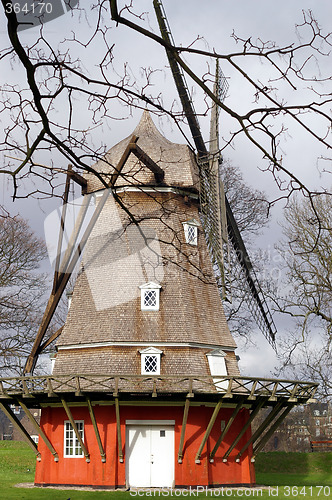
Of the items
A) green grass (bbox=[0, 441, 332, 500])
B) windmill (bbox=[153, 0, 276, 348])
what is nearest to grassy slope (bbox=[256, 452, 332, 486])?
green grass (bbox=[0, 441, 332, 500])

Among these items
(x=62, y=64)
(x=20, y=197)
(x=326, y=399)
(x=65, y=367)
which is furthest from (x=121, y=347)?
(x=62, y=64)

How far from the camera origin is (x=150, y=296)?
17391mm

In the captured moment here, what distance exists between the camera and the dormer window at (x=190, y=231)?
60.4ft

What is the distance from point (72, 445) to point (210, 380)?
12.8 ft

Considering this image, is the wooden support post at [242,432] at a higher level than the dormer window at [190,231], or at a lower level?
lower

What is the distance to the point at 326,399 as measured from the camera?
2209cm

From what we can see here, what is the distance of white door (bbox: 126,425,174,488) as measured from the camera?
53.2ft

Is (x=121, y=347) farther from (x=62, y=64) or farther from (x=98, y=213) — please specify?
(x=62, y=64)

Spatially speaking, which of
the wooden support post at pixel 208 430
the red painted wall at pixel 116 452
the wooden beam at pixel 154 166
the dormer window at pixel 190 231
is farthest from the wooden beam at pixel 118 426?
the wooden beam at pixel 154 166

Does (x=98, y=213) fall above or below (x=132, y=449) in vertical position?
above

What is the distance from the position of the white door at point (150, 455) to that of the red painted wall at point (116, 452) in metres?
0.27

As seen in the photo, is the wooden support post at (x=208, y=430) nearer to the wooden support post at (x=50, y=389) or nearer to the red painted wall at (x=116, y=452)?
the red painted wall at (x=116, y=452)

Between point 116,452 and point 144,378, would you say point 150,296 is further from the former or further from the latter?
point 116,452

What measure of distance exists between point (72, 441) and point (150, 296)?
417cm
